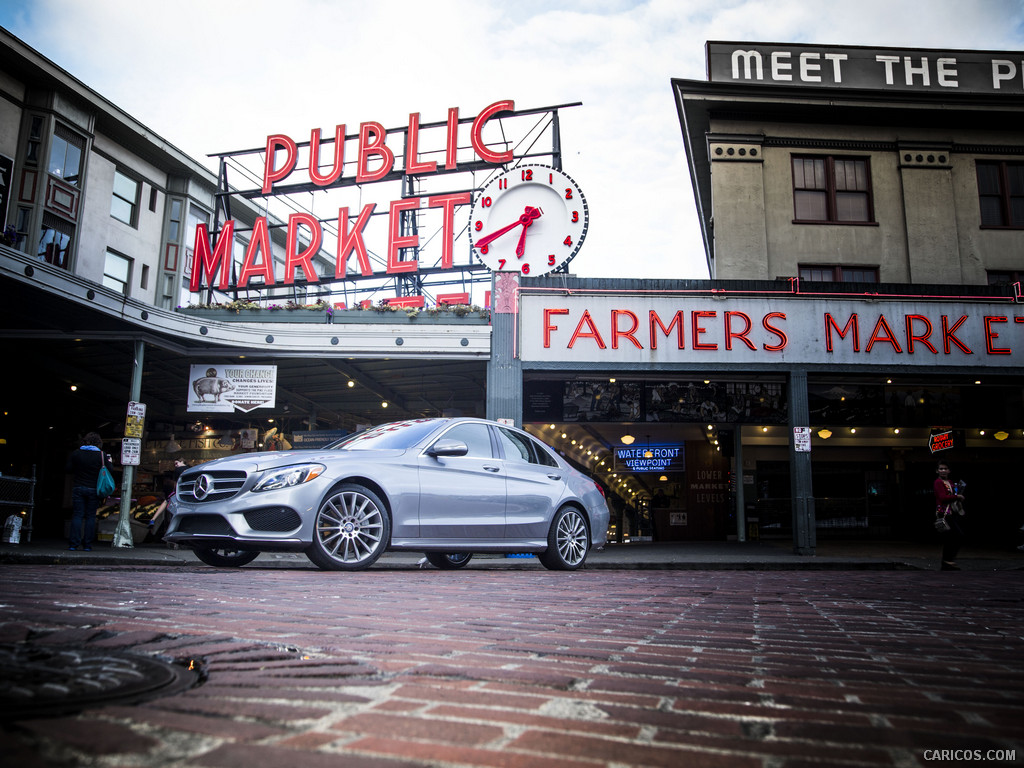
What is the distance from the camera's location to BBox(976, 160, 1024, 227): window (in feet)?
65.4

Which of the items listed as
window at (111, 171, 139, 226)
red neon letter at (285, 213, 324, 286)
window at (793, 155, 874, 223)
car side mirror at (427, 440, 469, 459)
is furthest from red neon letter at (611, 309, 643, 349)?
window at (111, 171, 139, 226)

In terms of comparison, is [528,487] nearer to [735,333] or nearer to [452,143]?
[735,333]

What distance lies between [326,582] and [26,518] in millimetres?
10085

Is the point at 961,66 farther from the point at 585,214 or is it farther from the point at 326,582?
the point at 326,582

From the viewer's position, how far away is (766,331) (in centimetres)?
1606

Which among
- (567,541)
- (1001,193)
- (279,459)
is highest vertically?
(1001,193)

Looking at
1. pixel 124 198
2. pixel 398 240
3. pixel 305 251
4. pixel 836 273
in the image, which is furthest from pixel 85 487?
pixel 124 198

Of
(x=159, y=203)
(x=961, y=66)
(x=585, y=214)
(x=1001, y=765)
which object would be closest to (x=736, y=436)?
(x=585, y=214)

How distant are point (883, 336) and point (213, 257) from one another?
19.0 m

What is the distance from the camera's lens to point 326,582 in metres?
6.01

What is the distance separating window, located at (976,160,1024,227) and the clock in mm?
10494

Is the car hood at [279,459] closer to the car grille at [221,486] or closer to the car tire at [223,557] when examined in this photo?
the car grille at [221,486]

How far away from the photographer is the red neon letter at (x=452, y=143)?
24125 mm

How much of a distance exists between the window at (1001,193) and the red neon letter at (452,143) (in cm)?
1441
